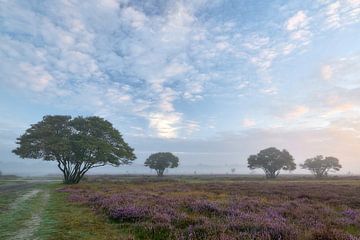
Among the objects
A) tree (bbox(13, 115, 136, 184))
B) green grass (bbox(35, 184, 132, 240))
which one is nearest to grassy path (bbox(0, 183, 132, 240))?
green grass (bbox(35, 184, 132, 240))

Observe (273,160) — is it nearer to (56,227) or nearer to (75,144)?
(75,144)

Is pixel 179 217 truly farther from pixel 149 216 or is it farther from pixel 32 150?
pixel 32 150

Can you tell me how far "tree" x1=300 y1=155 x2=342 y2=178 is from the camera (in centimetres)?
11936

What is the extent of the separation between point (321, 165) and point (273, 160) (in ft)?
95.9

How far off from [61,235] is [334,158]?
425ft

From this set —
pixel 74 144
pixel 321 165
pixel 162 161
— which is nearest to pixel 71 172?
pixel 74 144

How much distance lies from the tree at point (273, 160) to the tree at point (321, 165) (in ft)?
57.1

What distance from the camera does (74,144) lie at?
55344mm

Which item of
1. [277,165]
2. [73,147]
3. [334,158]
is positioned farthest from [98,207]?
[334,158]

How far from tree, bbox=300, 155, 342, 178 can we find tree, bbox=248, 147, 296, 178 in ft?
57.1

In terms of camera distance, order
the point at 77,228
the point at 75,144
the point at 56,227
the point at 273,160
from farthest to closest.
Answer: the point at 273,160 < the point at 75,144 < the point at 56,227 < the point at 77,228

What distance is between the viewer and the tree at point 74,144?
176ft

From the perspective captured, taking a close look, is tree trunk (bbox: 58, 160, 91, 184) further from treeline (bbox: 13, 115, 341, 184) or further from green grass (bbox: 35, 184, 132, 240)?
green grass (bbox: 35, 184, 132, 240)

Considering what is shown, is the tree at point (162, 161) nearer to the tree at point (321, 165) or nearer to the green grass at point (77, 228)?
the tree at point (321, 165)
